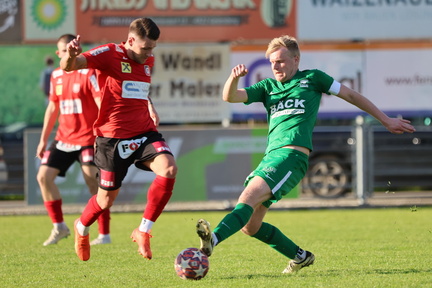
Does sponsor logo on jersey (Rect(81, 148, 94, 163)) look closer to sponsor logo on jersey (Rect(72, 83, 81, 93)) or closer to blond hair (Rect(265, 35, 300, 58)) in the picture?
sponsor logo on jersey (Rect(72, 83, 81, 93))

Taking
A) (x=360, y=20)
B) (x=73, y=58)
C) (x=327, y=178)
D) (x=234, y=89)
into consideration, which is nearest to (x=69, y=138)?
(x=73, y=58)

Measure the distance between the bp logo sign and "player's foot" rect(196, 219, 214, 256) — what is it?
39.1ft

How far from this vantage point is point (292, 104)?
6543 millimetres

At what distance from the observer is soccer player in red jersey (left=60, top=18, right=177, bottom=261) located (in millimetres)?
6957

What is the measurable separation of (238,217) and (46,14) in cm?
1184

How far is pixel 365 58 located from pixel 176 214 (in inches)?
224

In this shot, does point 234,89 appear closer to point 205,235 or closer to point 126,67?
point 126,67

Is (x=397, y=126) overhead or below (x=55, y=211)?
overhead

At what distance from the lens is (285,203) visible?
15.3 m

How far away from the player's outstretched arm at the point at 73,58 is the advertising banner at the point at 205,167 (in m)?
7.84

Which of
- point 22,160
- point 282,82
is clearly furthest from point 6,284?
point 22,160

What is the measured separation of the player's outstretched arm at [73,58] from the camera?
251 inches

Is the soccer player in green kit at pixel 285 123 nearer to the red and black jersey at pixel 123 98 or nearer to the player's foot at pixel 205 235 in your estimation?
the player's foot at pixel 205 235

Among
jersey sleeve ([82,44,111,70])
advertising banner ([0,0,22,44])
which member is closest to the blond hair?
jersey sleeve ([82,44,111,70])
